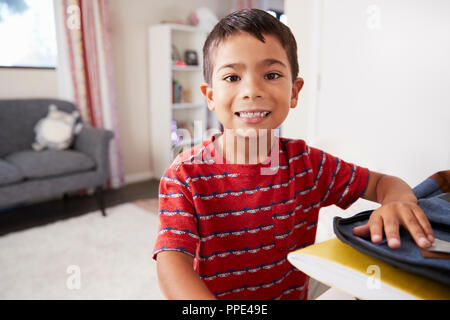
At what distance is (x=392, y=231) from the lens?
0.45m

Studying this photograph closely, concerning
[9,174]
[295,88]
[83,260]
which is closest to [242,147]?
[295,88]

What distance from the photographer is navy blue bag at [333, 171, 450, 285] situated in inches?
14.5

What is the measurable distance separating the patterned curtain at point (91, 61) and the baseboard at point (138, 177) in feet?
1.01

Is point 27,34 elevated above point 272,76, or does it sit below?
above

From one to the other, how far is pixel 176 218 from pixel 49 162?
7.57 ft

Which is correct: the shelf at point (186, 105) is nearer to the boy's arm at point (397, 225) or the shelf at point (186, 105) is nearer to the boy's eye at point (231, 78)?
the boy's eye at point (231, 78)

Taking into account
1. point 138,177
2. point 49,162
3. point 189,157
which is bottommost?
point 138,177

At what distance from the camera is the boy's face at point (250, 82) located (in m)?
0.65

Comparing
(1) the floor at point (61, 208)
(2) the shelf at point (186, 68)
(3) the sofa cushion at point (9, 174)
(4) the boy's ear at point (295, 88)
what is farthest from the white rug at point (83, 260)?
(2) the shelf at point (186, 68)

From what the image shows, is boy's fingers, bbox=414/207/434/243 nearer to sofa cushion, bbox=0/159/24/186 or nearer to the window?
sofa cushion, bbox=0/159/24/186

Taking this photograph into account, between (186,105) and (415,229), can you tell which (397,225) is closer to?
(415,229)
